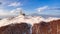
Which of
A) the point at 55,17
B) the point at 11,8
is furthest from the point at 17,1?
the point at 55,17

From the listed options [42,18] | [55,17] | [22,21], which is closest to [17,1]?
[22,21]

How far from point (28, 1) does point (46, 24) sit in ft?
1.72

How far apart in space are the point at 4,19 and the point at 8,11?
6.2 inches

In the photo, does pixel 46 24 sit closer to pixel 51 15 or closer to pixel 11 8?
pixel 51 15

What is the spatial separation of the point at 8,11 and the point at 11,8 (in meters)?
0.08

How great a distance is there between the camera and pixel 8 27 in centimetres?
258

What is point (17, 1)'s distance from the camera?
2.61 m

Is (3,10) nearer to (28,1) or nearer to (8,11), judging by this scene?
(8,11)

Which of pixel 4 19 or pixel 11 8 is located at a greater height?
pixel 11 8

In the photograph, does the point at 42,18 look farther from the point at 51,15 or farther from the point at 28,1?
the point at 28,1

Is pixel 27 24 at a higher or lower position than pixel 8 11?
lower

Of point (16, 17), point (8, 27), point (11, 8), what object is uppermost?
point (11, 8)

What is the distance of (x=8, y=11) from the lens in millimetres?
2607

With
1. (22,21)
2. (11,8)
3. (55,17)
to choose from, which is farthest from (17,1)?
(55,17)
